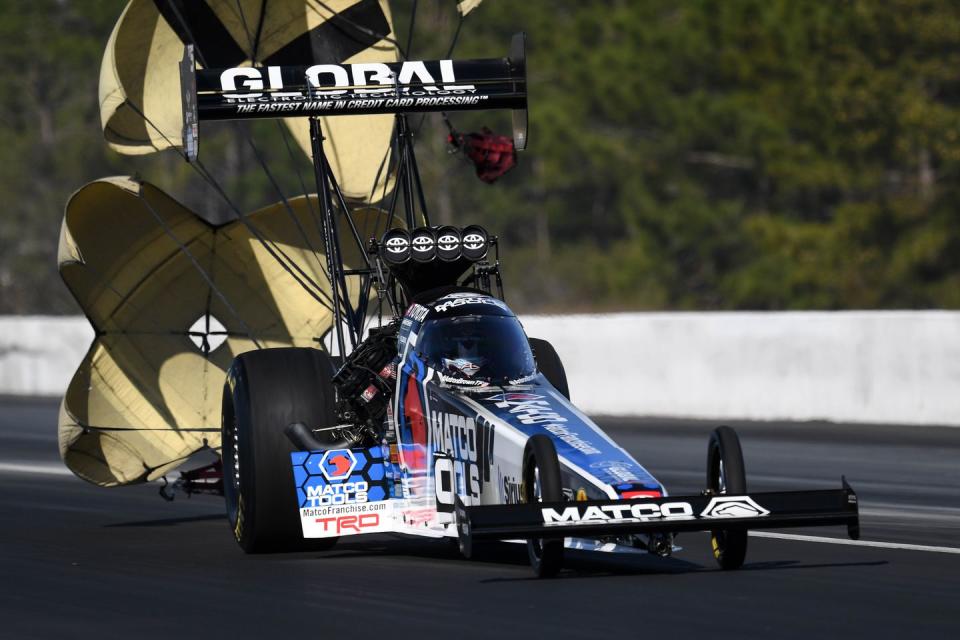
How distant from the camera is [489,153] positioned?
14.8 metres

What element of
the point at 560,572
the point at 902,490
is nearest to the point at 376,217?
the point at 902,490

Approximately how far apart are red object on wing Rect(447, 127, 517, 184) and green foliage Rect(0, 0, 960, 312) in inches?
860

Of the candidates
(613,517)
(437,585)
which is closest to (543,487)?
(613,517)

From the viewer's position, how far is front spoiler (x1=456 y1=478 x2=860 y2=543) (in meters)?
9.07

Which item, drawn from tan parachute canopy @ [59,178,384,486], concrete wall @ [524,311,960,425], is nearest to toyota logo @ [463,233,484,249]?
tan parachute canopy @ [59,178,384,486]

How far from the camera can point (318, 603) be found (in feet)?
30.7

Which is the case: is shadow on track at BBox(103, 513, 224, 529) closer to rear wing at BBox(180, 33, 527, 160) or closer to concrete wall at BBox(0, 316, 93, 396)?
rear wing at BBox(180, 33, 527, 160)

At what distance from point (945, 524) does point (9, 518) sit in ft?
21.7

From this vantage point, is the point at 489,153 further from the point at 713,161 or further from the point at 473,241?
the point at 713,161

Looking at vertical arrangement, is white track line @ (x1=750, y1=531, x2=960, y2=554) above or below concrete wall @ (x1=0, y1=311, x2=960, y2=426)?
below

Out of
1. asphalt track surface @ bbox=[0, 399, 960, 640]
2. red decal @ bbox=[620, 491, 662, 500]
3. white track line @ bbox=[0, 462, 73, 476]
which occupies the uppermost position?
white track line @ bbox=[0, 462, 73, 476]

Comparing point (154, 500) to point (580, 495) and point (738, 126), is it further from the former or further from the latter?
point (738, 126)

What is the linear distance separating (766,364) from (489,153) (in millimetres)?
7204

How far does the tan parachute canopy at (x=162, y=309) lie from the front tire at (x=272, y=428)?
1952mm
